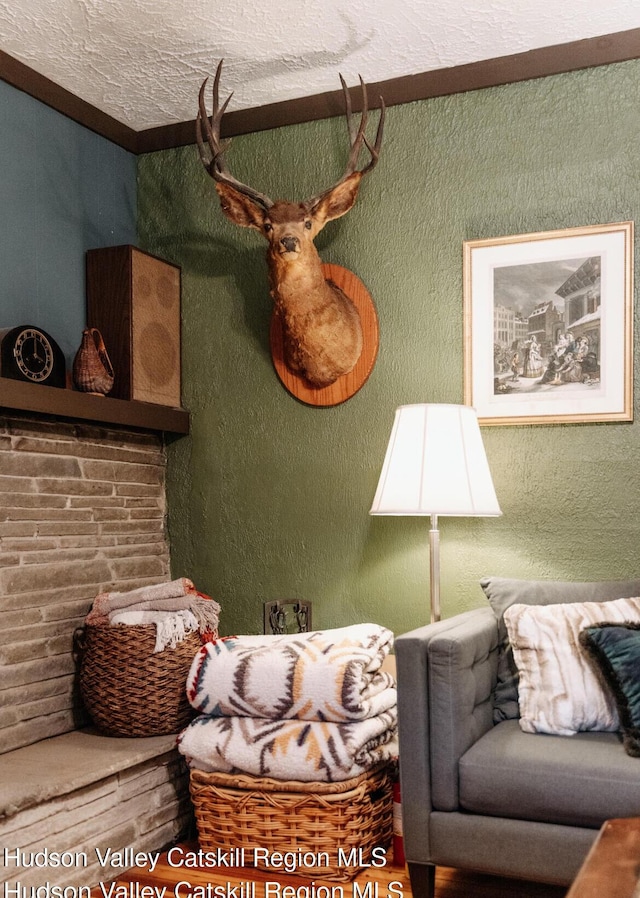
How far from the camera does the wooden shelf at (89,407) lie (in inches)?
108

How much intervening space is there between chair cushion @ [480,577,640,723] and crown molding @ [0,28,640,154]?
1739 mm

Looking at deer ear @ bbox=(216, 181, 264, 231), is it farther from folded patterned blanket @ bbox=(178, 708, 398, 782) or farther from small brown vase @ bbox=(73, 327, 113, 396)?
folded patterned blanket @ bbox=(178, 708, 398, 782)

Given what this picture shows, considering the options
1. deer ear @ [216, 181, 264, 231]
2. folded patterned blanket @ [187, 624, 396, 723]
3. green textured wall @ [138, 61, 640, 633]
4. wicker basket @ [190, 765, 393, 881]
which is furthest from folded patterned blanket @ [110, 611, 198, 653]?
deer ear @ [216, 181, 264, 231]

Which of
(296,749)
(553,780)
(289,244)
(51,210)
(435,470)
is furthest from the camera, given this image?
(51,210)

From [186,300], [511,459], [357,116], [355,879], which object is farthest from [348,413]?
[355,879]

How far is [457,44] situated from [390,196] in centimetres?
56

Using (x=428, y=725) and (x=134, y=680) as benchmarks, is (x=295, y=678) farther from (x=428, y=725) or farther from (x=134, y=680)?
(x=134, y=680)

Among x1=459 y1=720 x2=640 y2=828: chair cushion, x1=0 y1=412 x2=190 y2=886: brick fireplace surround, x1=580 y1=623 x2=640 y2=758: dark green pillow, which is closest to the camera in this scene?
x1=459 y1=720 x2=640 y2=828: chair cushion

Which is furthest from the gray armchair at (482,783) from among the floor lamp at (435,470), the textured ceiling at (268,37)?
the textured ceiling at (268,37)

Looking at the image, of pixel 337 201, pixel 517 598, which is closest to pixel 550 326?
pixel 337 201

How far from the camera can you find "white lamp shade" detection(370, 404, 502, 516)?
2725 mm

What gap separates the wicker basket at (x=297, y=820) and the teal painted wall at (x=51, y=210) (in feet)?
5.40

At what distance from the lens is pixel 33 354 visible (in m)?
2.89

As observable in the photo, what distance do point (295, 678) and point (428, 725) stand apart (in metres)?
0.45
